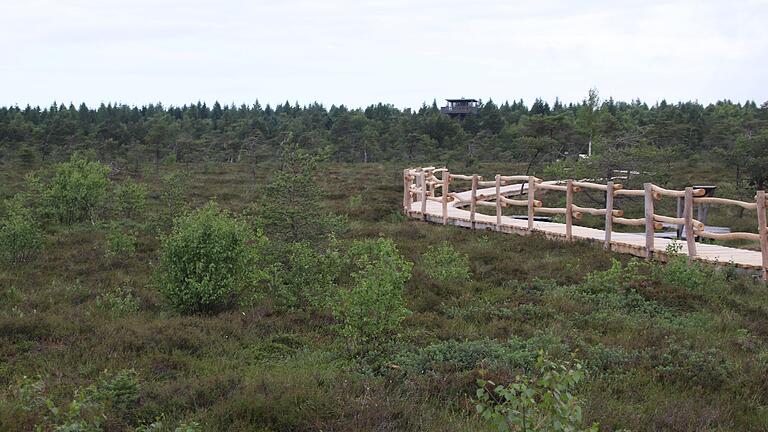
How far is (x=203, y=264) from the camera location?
8.20 m

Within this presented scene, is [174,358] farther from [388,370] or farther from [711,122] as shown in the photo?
[711,122]

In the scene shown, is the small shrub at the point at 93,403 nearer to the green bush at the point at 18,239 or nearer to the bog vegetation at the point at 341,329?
the bog vegetation at the point at 341,329

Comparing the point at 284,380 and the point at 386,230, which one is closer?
the point at 284,380

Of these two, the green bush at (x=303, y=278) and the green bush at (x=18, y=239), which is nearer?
the green bush at (x=303, y=278)

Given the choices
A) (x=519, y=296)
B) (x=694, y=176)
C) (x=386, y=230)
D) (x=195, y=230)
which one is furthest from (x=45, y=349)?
(x=694, y=176)

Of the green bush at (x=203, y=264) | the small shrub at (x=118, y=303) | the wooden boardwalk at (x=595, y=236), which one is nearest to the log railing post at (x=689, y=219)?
the wooden boardwalk at (x=595, y=236)

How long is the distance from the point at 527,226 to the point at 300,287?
7.39 metres

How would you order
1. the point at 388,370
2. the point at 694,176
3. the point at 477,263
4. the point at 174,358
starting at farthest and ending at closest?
the point at 694,176 < the point at 477,263 < the point at 174,358 < the point at 388,370

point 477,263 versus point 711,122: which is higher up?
point 711,122

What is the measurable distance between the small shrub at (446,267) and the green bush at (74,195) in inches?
356

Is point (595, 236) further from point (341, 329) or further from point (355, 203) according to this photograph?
point (355, 203)

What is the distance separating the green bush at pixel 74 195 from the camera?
15570 millimetres

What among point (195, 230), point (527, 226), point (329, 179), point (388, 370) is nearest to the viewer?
point (388, 370)

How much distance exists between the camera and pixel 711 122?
43.4m
